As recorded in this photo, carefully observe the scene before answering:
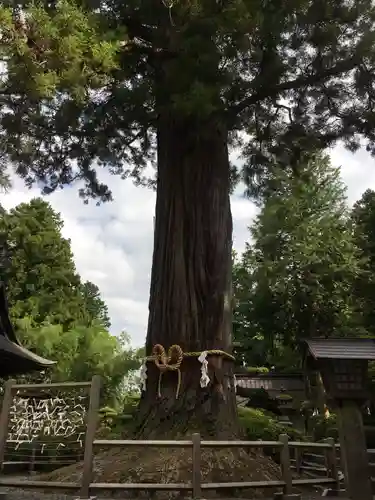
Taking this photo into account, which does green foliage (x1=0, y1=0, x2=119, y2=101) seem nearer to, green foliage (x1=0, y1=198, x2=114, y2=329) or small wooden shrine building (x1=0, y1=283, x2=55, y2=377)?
small wooden shrine building (x1=0, y1=283, x2=55, y2=377)

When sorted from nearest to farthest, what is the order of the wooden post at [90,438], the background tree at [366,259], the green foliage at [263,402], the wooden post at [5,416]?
1. the wooden post at [90,438]
2. the wooden post at [5,416]
3. the green foliage at [263,402]
4. the background tree at [366,259]

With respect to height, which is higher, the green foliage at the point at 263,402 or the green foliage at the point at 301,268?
the green foliage at the point at 301,268

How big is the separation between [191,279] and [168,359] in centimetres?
94

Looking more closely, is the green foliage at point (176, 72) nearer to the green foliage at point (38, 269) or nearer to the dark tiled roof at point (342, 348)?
the dark tiled roof at point (342, 348)

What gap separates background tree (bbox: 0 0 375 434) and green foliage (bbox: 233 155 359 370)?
33.8 ft

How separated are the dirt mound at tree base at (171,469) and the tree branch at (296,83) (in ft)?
12.3

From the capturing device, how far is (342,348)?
5164 millimetres

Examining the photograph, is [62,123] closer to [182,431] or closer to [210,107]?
[210,107]

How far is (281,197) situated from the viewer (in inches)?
762

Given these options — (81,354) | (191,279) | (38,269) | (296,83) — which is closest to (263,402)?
(81,354)

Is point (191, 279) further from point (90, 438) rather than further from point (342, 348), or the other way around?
point (90, 438)

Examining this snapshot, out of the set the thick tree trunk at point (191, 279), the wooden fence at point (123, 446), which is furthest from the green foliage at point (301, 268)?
the wooden fence at point (123, 446)

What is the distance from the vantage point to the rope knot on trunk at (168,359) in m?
5.12

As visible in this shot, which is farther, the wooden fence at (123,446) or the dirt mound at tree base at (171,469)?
the dirt mound at tree base at (171,469)
